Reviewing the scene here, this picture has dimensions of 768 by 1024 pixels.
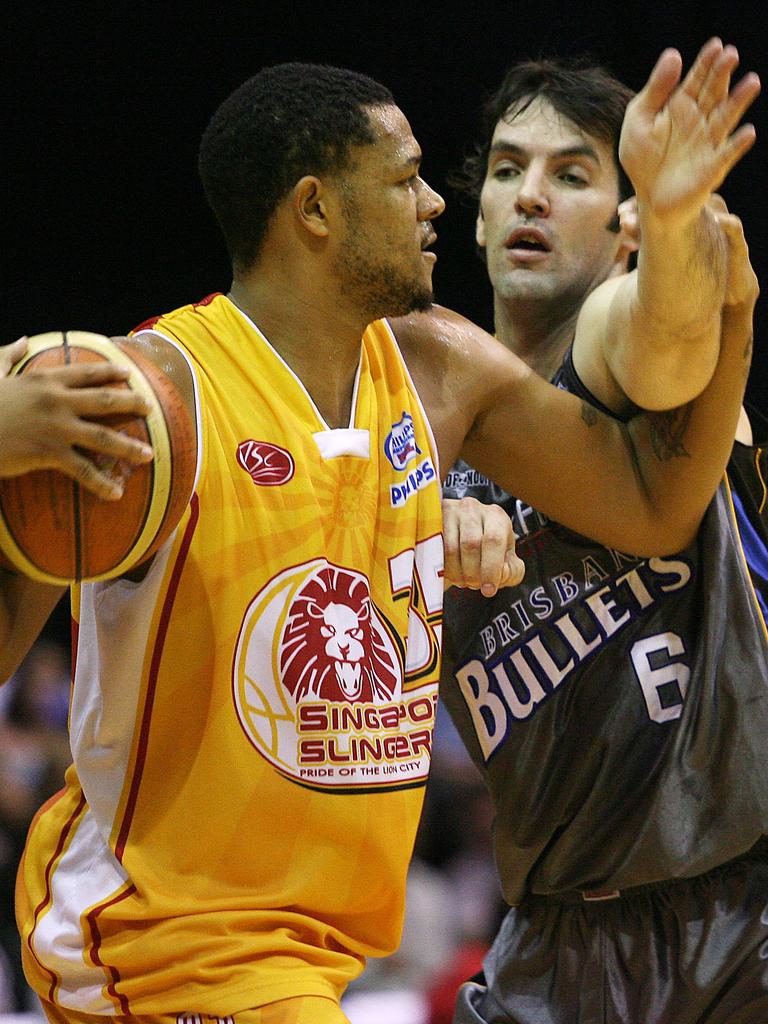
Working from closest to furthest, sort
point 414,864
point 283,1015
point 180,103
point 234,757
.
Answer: point 283,1015, point 234,757, point 414,864, point 180,103

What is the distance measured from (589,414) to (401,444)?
0.49 metres

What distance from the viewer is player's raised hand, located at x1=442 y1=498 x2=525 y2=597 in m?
2.68

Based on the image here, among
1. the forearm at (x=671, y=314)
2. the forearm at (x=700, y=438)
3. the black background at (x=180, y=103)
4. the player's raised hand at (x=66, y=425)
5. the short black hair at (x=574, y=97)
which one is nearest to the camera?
the player's raised hand at (x=66, y=425)

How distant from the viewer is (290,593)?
96.4 inches

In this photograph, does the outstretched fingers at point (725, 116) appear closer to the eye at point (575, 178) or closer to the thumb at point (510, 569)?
the thumb at point (510, 569)

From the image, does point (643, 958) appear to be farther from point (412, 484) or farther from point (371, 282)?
point (371, 282)

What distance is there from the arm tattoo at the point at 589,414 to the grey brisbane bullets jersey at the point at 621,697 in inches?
3.7

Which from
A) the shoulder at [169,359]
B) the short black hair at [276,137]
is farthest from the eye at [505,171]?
the shoulder at [169,359]

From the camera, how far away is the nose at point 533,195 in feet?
11.1

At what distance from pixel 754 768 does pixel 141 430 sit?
149 cm

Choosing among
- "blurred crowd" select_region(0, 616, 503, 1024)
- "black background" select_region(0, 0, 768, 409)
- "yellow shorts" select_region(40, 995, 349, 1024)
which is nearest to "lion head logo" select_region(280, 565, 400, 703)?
"yellow shorts" select_region(40, 995, 349, 1024)

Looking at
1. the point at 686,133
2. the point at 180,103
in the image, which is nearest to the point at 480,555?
the point at 686,133

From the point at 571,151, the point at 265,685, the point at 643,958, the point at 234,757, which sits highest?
the point at 571,151

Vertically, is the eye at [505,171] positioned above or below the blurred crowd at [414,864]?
above
